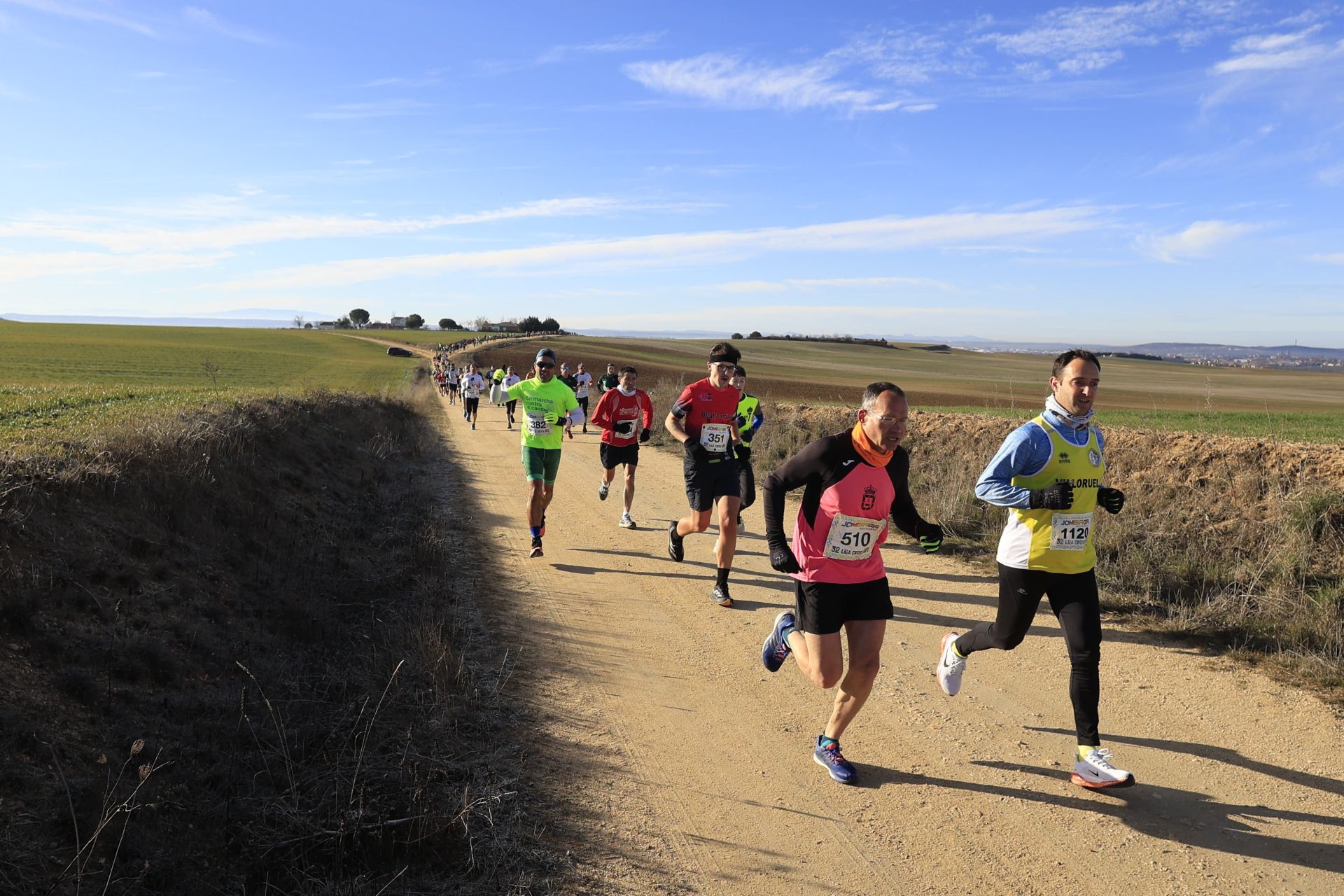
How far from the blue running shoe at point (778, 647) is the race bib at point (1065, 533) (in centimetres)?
150

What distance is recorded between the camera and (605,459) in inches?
422

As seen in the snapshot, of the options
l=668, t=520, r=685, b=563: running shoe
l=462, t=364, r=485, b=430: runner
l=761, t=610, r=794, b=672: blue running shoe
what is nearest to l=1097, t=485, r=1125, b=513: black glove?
l=761, t=610, r=794, b=672: blue running shoe

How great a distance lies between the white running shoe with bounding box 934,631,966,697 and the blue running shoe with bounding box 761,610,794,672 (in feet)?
3.30

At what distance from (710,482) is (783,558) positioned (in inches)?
149

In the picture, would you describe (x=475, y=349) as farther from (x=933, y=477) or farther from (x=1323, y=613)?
(x=1323, y=613)

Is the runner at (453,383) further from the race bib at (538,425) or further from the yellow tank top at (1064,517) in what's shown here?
the yellow tank top at (1064,517)

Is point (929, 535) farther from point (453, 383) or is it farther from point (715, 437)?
point (453, 383)

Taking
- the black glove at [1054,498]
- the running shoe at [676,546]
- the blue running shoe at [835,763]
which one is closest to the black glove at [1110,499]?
the black glove at [1054,498]

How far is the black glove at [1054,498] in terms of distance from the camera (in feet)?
13.9

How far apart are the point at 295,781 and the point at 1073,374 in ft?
14.6

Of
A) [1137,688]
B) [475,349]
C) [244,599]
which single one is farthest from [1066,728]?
[475,349]

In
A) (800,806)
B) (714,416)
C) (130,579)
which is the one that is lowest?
(800,806)

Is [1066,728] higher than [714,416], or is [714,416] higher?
[714,416]

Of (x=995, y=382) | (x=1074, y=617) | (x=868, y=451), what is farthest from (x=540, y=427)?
(x=995, y=382)
